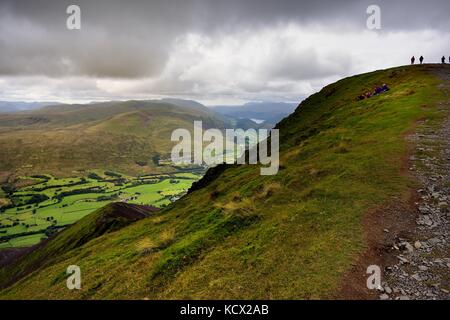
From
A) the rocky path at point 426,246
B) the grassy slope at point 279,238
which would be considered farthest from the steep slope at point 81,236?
the rocky path at point 426,246

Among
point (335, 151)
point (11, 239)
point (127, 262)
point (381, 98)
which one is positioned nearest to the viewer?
point (127, 262)

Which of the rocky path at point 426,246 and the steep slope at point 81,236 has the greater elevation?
the rocky path at point 426,246

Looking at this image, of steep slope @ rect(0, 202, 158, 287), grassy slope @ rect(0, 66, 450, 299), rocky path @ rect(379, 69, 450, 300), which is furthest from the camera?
steep slope @ rect(0, 202, 158, 287)

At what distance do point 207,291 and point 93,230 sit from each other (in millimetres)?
69973

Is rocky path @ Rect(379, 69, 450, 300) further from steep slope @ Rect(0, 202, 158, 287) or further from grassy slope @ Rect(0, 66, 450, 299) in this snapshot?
steep slope @ Rect(0, 202, 158, 287)

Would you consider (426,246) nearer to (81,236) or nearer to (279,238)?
(279,238)

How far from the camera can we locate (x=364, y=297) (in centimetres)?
1418

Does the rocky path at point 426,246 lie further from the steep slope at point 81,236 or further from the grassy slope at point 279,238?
the steep slope at point 81,236

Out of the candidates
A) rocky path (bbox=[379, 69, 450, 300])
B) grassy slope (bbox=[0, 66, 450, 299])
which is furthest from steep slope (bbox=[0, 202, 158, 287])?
rocky path (bbox=[379, 69, 450, 300])

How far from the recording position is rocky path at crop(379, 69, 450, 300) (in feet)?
47.0

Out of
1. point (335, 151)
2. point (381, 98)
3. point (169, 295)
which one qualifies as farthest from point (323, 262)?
point (381, 98)

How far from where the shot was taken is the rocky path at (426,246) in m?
14.3
